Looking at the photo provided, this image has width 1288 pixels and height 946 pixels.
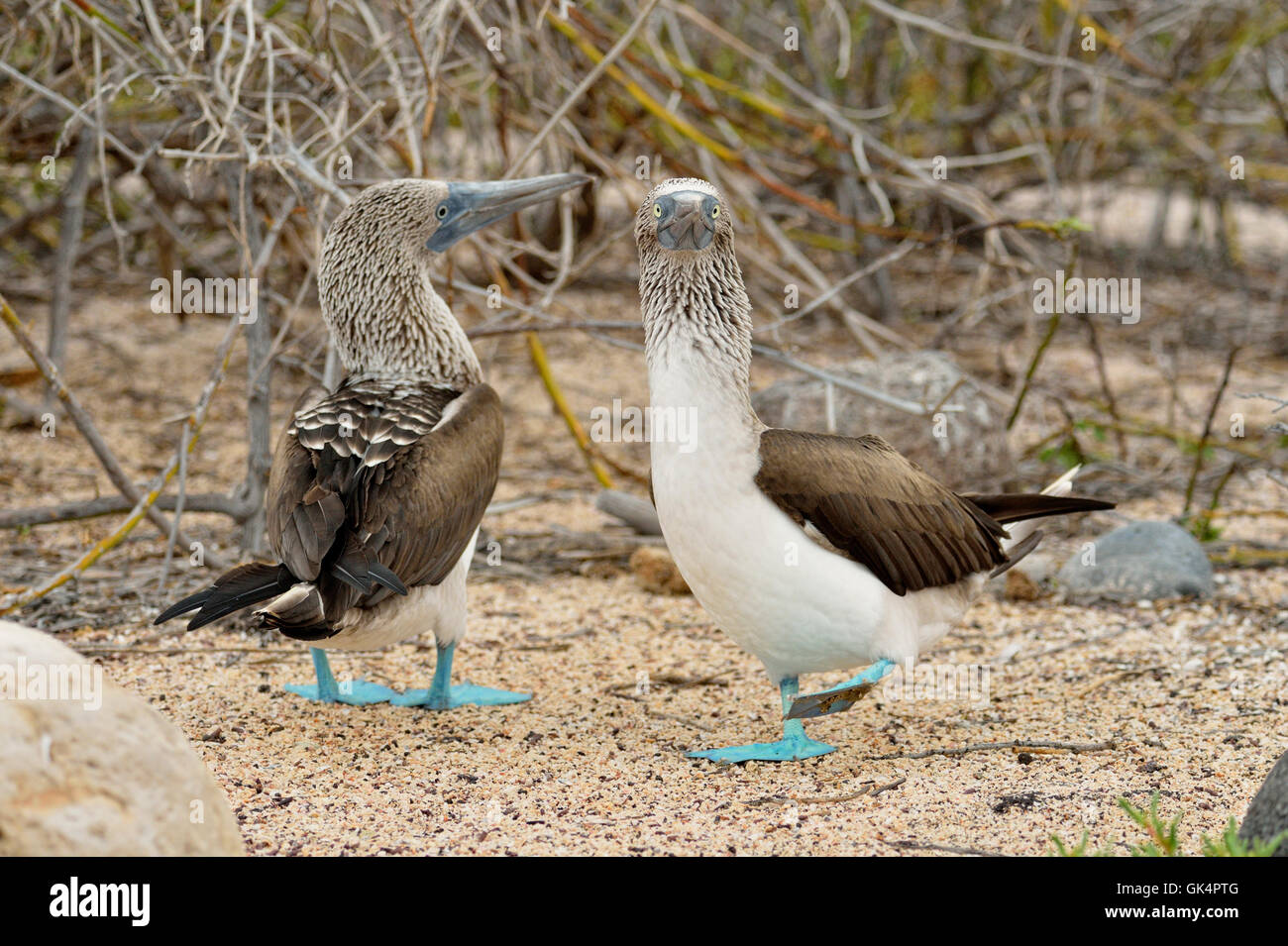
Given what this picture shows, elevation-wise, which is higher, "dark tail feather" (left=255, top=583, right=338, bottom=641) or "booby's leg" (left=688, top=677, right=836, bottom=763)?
"dark tail feather" (left=255, top=583, right=338, bottom=641)

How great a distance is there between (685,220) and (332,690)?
1.71 m

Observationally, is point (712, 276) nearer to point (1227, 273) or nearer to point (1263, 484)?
point (1263, 484)

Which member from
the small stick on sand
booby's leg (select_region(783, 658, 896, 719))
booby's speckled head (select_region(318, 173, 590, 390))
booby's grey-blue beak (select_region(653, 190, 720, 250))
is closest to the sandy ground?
the small stick on sand

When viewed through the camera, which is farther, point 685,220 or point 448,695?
point 448,695

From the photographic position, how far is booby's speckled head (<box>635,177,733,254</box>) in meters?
3.30

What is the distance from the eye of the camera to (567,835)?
10.2 feet

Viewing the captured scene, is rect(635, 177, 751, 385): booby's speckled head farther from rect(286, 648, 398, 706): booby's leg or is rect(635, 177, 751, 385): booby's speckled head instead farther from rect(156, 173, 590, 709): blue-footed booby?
rect(286, 648, 398, 706): booby's leg

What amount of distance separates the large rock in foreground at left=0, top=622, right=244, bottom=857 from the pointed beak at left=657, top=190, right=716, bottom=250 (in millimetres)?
1580

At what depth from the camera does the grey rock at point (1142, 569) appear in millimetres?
4887

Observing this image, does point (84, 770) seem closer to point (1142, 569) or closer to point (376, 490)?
point (376, 490)

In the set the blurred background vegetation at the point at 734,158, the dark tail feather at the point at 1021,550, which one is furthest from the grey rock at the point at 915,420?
the dark tail feather at the point at 1021,550

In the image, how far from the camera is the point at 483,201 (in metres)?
4.50

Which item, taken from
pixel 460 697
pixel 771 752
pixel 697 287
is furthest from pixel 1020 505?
pixel 460 697
